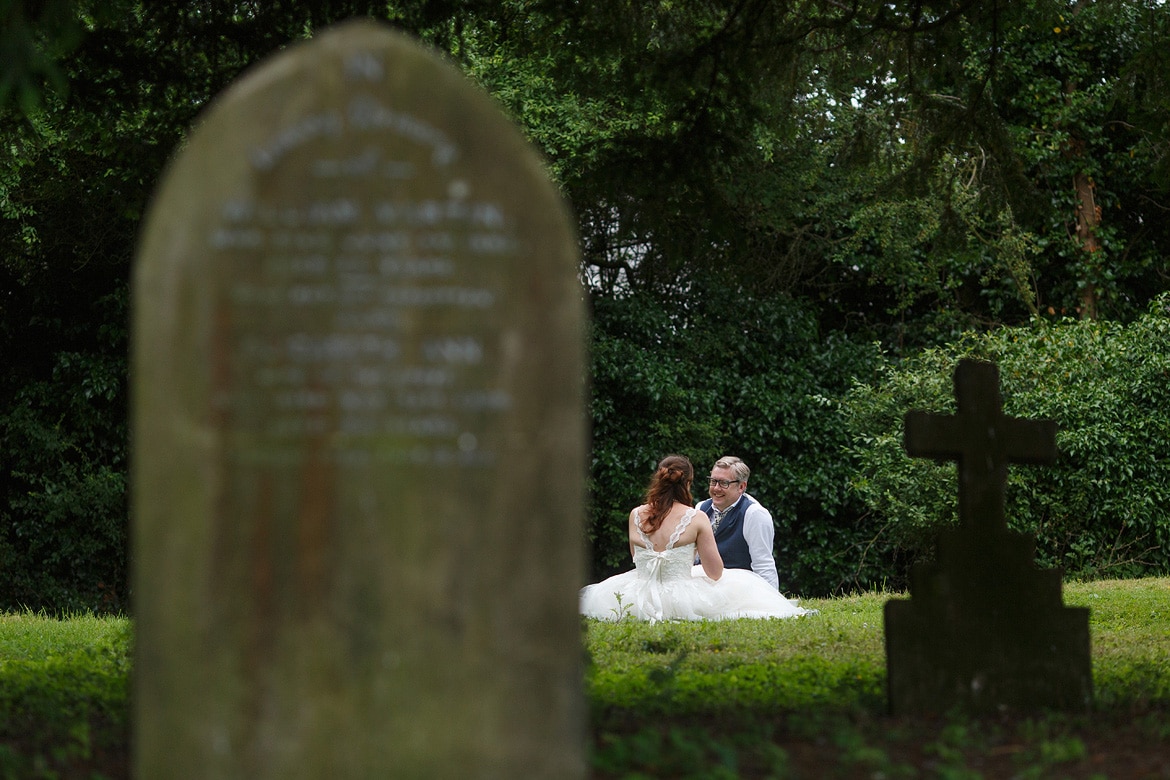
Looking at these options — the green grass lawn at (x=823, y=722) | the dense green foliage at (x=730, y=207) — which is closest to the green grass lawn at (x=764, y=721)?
the green grass lawn at (x=823, y=722)

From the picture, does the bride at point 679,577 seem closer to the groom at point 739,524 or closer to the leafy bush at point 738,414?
the groom at point 739,524

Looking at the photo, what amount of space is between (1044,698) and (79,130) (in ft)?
21.3

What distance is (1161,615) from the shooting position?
9672 millimetres

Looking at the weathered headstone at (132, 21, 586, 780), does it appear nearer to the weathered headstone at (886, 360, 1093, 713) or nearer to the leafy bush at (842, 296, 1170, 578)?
the weathered headstone at (886, 360, 1093, 713)

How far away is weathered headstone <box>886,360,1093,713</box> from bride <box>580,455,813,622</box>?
5048 mm

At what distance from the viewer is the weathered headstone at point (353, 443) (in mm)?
2980

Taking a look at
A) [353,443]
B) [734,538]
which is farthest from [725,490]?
[353,443]

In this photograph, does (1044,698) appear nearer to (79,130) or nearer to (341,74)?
(341,74)

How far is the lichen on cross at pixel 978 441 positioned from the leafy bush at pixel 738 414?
10.2 m

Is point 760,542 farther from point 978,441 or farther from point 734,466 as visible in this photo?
point 978,441

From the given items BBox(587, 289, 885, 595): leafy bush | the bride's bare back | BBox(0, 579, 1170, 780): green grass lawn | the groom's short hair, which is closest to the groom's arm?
the groom's short hair

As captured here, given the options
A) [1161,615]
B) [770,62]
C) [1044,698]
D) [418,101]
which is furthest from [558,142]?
[418,101]

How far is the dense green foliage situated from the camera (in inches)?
300

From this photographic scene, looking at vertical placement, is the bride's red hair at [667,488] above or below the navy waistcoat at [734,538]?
above
